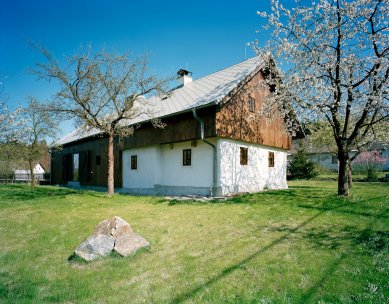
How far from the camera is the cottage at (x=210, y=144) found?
13.6 meters

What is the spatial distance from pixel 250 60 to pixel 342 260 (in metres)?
15.1

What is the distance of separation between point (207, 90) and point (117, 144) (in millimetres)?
8127

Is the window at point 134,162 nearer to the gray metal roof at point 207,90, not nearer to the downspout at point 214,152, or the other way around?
the gray metal roof at point 207,90

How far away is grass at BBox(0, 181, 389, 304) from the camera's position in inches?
150

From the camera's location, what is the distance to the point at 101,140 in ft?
72.5

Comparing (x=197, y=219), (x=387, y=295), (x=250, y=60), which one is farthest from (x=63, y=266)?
(x=250, y=60)

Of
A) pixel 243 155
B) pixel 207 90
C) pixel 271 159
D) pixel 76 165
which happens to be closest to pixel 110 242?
pixel 243 155

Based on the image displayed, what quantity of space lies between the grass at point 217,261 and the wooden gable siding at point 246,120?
19.5 ft

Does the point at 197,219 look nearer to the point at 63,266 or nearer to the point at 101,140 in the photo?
the point at 63,266

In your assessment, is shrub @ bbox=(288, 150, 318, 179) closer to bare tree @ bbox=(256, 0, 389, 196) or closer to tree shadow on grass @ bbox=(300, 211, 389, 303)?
bare tree @ bbox=(256, 0, 389, 196)

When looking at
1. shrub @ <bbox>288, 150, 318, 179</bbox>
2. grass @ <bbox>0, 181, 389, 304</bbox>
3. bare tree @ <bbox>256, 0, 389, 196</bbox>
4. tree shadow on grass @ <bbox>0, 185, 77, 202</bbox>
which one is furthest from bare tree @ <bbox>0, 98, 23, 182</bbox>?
shrub @ <bbox>288, 150, 318, 179</bbox>

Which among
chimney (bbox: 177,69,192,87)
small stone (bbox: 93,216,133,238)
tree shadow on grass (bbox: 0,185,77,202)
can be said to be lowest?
tree shadow on grass (bbox: 0,185,77,202)

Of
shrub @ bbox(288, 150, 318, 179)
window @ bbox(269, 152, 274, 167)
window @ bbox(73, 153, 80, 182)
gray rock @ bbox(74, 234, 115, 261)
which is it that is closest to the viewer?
gray rock @ bbox(74, 234, 115, 261)

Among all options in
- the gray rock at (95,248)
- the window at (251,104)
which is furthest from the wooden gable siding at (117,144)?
the gray rock at (95,248)
